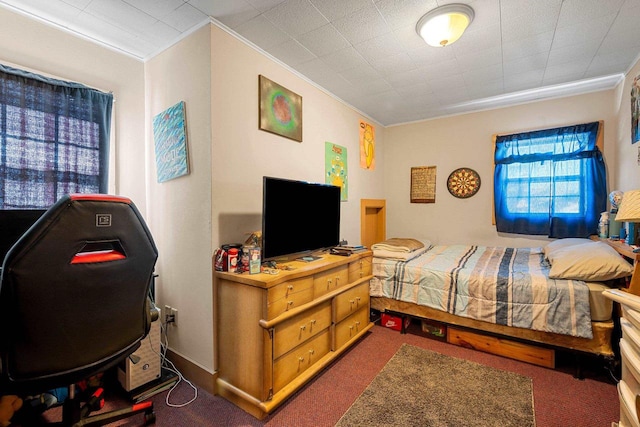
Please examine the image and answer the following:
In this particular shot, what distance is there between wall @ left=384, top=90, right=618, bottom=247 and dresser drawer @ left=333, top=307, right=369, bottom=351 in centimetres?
198

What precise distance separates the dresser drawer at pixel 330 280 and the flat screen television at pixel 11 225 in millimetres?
1719

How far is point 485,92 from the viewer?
3125 mm

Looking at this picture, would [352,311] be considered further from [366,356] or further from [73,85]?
[73,85]

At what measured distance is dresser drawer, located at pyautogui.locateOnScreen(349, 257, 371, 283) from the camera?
242cm

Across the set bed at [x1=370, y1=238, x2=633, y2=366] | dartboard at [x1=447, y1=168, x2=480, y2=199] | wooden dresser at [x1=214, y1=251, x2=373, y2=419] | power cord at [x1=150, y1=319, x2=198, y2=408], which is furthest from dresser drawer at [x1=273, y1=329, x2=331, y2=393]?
dartboard at [x1=447, y1=168, x2=480, y2=199]

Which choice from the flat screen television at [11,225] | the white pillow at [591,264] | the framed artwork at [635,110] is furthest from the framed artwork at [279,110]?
the framed artwork at [635,110]

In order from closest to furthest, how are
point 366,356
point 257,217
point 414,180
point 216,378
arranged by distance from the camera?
point 216,378
point 257,217
point 366,356
point 414,180

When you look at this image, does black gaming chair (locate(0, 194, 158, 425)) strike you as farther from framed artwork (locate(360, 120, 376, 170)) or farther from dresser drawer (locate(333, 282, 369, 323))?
framed artwork (locate(360, 120, 376, 170))

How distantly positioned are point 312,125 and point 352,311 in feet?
5.95

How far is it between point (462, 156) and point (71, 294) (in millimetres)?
4163

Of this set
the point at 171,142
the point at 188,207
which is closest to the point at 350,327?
the point at 188,207

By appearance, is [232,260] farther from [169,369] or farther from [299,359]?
[169,369]

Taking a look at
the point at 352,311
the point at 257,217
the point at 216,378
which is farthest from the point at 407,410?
the point at 257,217

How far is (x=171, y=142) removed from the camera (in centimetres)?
208
